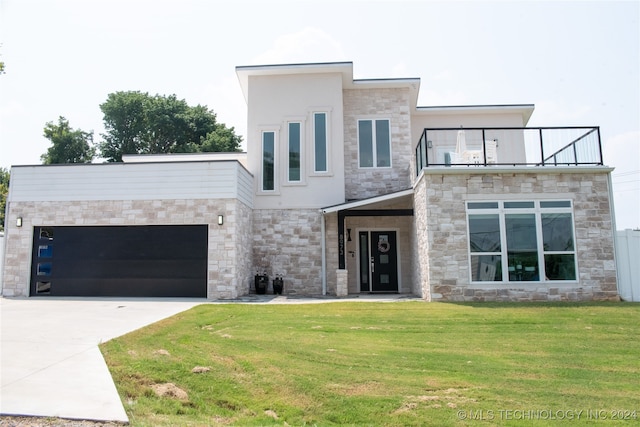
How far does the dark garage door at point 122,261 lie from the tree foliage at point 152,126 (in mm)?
19520

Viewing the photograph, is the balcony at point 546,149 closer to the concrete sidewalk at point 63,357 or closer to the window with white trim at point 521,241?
the window with white trim at point 521,241

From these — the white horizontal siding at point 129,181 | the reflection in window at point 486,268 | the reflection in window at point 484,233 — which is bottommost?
the reflection in window at point 486,268

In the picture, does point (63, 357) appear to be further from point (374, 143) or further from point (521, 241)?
point (374, 143)

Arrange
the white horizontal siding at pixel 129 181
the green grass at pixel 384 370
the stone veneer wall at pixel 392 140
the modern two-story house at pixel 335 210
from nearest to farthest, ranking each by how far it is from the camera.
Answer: the green grass at pixel 384 370, the modern two-story house at pixel 335 210, the white horizontal siding at pixel 129 181, the stone veneer wall at pixel 392 140

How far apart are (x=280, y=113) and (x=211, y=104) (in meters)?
21.5

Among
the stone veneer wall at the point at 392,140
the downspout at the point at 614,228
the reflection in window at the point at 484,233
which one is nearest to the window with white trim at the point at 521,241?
the reflection in window at the point at 484,233

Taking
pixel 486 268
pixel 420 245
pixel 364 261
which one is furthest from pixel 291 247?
pixel 486 268

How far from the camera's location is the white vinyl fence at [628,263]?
10531 millimetres

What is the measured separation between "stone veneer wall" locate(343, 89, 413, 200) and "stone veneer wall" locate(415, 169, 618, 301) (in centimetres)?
404

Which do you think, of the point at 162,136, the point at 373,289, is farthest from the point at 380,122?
the point at 162,136

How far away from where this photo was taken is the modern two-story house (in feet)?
34.9

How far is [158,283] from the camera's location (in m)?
12.5

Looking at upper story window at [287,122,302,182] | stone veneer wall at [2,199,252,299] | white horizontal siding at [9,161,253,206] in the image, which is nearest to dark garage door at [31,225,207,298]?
stone veneer wall at [2,199,252,299]

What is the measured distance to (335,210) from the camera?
13.2m
